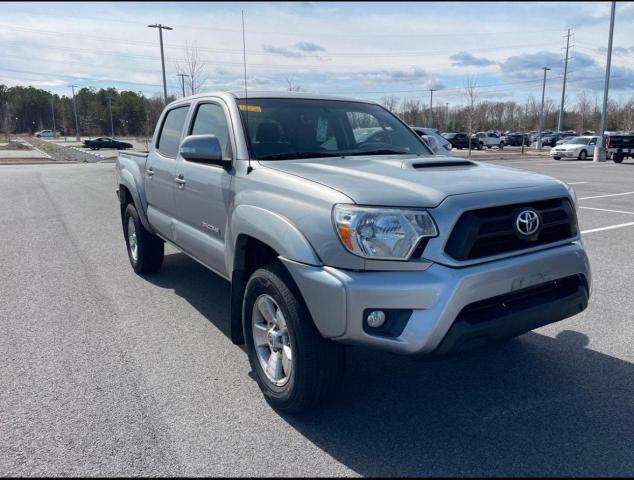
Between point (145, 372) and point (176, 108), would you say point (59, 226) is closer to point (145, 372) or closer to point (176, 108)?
point (176, 108)

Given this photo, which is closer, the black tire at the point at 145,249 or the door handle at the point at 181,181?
the door handle at the point at 181,181

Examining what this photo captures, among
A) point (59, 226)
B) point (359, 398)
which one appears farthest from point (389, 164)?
point (59, 226)

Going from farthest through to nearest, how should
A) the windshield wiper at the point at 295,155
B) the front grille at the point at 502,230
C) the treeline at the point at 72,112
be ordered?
the treeline at the point at 72,112, the windshield wiper at the point at 295,155, the front grille at the point at 502,230

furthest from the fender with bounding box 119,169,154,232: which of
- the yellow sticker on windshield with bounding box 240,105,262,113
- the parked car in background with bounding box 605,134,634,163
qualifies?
the parked car in background with bounding box 605,134,634,163

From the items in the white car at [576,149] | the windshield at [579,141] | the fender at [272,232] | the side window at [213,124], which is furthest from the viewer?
the windshield at [579,141]

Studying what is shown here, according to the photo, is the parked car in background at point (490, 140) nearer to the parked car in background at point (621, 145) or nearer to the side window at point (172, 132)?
the parked car in background at point (621, 145)

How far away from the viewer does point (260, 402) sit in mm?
3439

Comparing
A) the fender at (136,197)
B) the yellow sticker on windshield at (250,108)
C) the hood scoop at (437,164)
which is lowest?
the fender at (136,197)

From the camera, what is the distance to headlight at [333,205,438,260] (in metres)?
2.77

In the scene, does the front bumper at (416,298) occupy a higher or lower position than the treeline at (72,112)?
lower

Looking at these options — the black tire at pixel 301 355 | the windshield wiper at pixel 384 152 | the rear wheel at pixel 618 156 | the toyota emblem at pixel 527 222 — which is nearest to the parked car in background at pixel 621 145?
the rear wheel at pixel 618 156

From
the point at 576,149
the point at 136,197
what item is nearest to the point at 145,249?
the point at 136,197

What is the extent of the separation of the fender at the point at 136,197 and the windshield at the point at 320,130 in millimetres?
2208

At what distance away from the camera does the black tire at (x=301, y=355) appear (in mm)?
2979
